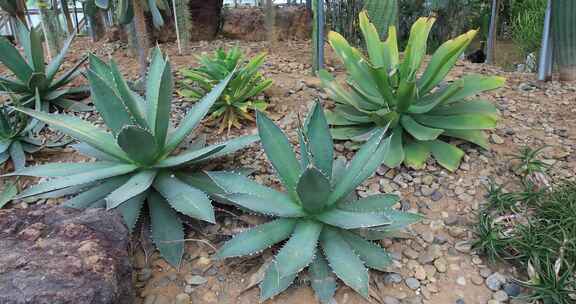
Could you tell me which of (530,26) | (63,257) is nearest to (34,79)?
(63,257)

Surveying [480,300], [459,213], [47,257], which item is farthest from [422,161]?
[47,257]

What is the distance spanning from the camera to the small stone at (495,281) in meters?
1.73

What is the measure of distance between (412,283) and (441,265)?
0.56ft

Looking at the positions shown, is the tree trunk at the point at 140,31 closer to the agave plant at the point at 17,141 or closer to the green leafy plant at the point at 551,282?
the agave plant at the point at 17,141

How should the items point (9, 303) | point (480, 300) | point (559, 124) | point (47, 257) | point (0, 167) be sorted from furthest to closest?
point (559, 124) → point (0, 167) → point (480, 300) → point (47, 257) → point (9, 303)

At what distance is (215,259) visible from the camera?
1729mm

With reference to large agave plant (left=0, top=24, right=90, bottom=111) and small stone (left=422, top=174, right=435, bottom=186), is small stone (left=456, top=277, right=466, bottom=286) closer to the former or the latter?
small stone (left=422, top=174, right=435, bottom=186)

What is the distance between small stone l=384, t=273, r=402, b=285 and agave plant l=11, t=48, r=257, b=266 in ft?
2.57

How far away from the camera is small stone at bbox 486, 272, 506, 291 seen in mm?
1731

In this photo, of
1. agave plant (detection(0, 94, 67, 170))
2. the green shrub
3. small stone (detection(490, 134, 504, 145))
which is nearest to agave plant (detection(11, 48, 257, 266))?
agave plant (detection(0, 94, 67, 170))

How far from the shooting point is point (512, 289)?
1709 mm

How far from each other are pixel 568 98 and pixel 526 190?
1.34 meters

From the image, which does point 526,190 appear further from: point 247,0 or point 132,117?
point 247,0

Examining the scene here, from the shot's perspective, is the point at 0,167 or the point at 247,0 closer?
the point at 0,167
